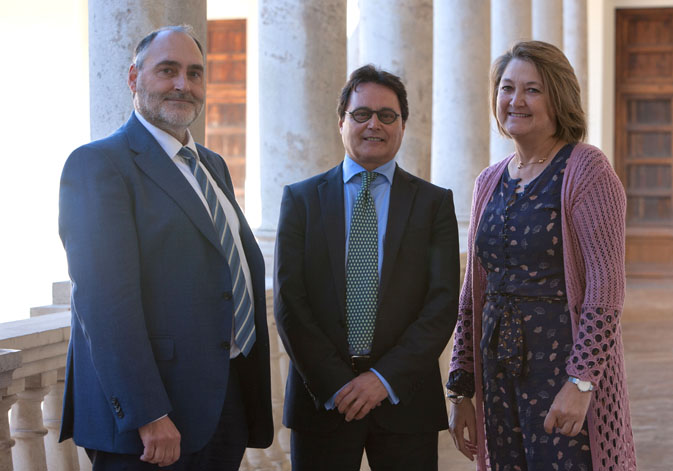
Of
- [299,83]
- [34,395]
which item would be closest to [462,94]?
[299,83]

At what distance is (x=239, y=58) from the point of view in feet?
51.0

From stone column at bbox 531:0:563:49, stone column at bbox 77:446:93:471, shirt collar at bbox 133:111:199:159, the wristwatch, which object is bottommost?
stone column at bbox 77:446:93:471

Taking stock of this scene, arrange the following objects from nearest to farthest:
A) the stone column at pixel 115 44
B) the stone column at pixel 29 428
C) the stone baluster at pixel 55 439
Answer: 1. the stone column at pixel 29 428
2. the stone baluster at pixel 55 439
3. the stone column at pixel 115 44

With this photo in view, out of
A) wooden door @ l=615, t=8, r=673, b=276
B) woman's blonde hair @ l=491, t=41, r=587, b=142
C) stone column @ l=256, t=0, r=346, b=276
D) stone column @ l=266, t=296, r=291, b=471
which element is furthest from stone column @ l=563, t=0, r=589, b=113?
woman's blonde hair @ l=491, t=41, r=587, b=142

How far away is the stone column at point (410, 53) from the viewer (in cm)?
598

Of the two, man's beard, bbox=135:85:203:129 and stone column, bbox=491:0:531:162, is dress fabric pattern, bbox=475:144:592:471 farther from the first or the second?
stone column, bbox=491:0:531:162

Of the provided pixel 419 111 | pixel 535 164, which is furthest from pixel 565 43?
pixel 535 164

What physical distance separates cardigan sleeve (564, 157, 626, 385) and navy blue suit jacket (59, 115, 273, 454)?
0.96 meters

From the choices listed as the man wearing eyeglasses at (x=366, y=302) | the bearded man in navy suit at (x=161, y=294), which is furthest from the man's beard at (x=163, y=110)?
the man wearing eyeglasses at (x=366, y=302)

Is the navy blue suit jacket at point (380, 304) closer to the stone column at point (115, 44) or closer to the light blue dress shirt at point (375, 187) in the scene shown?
the light blue dress shirt at point (375, 187)

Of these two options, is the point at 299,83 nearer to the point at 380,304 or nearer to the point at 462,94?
the point at 380,304

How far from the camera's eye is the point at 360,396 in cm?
250

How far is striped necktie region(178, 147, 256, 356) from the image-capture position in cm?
241

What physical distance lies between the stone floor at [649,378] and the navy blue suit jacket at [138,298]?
3.09 metres
